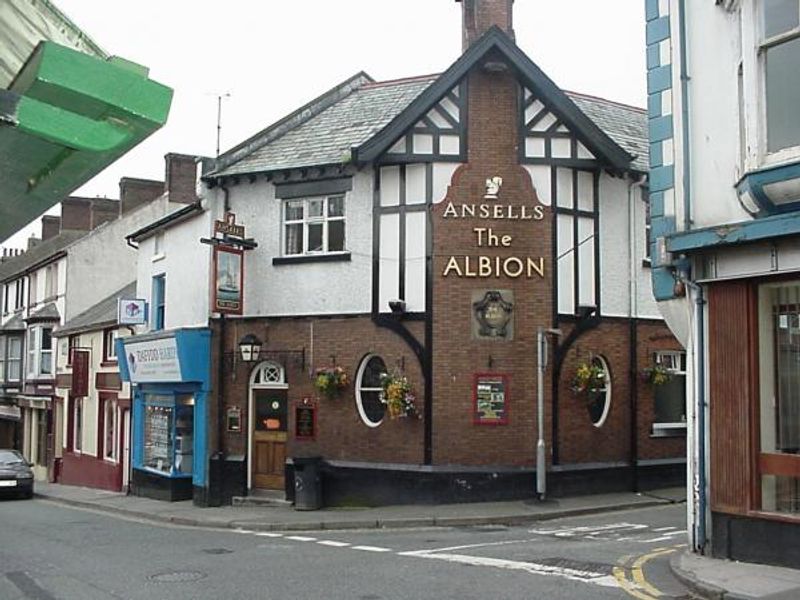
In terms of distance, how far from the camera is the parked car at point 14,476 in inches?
1037

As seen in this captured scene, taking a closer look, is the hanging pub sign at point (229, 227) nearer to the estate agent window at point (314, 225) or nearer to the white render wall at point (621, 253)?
the estate agent window at point (314, 225)

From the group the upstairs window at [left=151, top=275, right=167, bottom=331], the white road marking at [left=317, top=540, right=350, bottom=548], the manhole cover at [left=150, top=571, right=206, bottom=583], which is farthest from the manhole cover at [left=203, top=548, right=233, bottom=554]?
the upstairs window at [left=151, top=275, right=167, bottom=331]

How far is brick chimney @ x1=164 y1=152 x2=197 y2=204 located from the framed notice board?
1589 centimetres

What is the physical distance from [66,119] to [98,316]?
1188 inches

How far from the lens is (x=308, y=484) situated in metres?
18.5

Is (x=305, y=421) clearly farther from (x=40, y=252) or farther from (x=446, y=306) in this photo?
(x=40, y=252)

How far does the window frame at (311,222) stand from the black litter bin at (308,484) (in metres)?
4.48

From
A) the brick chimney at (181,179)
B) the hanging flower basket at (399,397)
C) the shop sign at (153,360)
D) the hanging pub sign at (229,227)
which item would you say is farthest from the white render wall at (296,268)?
the brick chimney at (181,179)

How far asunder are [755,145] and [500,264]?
28.8 feet

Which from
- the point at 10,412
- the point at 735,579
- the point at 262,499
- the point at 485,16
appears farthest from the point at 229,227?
the point at 10,412

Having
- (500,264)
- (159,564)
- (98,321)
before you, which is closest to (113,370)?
(98,321)

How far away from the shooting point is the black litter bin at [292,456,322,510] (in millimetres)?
18438

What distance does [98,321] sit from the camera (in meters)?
→ 29.4

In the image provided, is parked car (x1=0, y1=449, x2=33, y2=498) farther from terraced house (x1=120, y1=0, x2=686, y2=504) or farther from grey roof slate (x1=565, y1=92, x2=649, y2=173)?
grey roof slate (x1=565, y1=92, x2=649, y2=173)
